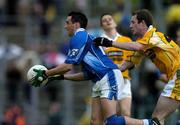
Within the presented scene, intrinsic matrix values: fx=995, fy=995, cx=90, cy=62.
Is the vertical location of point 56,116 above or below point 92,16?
below

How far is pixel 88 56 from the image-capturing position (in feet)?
56.7

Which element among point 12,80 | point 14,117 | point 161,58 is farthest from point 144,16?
point 12,80

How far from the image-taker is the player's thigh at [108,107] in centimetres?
1733

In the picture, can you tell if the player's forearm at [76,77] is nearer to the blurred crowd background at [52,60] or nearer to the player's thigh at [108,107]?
the player's thigh at [108,107]

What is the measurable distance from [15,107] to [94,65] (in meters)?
7.36

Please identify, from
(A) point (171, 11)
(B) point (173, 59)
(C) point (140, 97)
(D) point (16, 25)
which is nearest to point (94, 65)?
(B) point (173, 59)

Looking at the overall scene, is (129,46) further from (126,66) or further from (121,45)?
(126,66)

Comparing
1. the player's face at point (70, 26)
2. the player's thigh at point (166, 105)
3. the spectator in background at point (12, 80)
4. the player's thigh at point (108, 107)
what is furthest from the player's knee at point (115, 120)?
the spectator in background at point (12, 80)

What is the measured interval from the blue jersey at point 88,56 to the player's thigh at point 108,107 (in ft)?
1.38

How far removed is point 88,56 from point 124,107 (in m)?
1.85

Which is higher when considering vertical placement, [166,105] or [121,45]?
[121,45]

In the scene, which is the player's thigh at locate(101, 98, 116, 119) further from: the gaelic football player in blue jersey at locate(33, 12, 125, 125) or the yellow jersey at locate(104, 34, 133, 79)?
the yellow jersey at locate(104, 34, 133, 79)

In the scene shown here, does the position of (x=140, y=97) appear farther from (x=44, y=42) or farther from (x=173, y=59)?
(x=173, y=59)

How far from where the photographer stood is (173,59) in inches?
683
